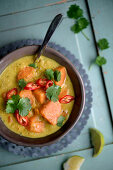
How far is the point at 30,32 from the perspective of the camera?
2.90 metres

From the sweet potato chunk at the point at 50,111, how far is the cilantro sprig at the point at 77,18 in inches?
41.3

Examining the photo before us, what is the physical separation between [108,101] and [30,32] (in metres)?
1.33

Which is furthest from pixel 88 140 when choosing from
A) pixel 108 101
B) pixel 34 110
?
pixel 34 110

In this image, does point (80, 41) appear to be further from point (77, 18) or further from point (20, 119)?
point (20, 119)

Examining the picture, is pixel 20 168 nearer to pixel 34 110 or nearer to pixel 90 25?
pixel 34 110

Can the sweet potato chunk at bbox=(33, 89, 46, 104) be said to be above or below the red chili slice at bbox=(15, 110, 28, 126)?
above

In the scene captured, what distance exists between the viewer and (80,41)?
2.98 metres

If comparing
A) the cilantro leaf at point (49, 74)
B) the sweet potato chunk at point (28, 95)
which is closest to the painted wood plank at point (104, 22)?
the cilantro leaf at point (49, 74)

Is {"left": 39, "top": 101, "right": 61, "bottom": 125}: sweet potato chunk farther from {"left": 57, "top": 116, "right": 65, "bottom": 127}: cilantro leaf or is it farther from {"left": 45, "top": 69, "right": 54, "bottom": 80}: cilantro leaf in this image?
{"left": 45, "top": 69, "right": 54, "bottom": 80}: cilantro leaf

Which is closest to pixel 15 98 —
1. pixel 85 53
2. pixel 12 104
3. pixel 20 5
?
pixel 12 104

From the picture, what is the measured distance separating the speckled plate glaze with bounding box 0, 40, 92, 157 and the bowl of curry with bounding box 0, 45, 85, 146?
0.21 m

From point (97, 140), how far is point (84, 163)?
1.20 ft

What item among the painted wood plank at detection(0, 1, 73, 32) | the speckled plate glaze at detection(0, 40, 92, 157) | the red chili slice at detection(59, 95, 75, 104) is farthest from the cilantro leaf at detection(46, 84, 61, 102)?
the painted wood plank at detection(0, 1, 73, 32)

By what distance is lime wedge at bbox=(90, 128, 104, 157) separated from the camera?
2783mm
